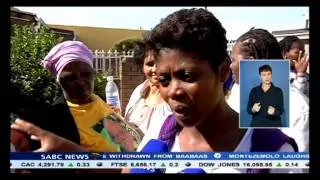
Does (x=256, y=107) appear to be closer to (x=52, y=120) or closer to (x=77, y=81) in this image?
(x=77, y=81)

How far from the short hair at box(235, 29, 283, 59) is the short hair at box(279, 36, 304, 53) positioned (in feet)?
0.13

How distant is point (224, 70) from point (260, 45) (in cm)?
43

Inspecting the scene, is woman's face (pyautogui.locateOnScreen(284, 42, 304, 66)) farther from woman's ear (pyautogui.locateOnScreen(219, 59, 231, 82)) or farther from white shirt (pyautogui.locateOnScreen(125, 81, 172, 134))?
white shirt (pyautogui.locateOnScreen(125, 81, 172, 134))

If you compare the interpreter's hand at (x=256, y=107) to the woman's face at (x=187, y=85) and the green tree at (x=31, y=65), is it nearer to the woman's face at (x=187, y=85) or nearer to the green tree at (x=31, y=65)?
the woman's face at (x=187, y=85)

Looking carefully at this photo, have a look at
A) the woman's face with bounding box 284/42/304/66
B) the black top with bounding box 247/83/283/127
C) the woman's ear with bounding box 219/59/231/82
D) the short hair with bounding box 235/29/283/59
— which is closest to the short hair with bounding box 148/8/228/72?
the woman's ear with bounding box 219/59/231/82

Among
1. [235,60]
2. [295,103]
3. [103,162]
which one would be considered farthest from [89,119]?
[295,103]

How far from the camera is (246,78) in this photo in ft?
18.7

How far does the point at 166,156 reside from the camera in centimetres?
572

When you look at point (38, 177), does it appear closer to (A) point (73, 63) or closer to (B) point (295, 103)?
(A) point (73, 63)

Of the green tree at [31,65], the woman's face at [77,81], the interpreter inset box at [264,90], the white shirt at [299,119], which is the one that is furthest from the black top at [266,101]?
the green tree at [31,65]

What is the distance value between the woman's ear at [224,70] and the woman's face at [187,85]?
4cm

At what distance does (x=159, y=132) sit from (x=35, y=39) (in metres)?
1.49

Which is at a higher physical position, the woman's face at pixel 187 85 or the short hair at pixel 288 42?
the short hair at pixel 288 42

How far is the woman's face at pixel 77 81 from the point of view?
578 cm
